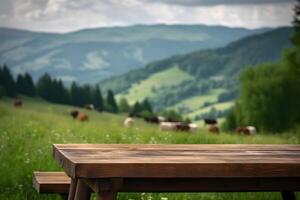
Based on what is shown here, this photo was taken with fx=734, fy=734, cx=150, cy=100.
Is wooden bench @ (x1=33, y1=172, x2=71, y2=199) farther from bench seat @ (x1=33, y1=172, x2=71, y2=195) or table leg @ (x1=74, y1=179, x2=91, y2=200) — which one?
table leg @ (x1=74, y1=179, x2=91, y2=200)

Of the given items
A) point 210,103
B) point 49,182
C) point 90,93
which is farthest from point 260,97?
point 210,103

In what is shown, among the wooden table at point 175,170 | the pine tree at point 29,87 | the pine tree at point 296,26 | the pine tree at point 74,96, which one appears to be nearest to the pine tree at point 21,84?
the pine tree at point 29,87

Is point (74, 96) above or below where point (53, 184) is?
below

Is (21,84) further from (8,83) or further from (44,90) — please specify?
(8,83)

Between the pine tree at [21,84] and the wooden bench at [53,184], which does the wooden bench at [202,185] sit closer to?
the wooden bench at [53,184]

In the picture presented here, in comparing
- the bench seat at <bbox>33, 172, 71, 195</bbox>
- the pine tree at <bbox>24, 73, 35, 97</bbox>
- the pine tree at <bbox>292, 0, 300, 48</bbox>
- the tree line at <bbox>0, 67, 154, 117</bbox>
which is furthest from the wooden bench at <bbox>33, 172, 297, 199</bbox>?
the pine tree at <bbox>24, 73, 35, 97</bbox>

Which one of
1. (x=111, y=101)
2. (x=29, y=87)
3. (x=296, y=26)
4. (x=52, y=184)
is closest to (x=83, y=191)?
(x=52, y=184)

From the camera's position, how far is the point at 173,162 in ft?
15.5

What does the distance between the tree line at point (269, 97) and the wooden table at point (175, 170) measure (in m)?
45.5

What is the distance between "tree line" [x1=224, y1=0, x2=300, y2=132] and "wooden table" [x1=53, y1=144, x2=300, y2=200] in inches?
1789

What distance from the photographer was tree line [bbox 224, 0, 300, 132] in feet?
177

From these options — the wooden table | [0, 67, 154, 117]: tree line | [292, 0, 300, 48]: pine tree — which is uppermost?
the wooden table

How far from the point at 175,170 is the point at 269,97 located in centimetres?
5219

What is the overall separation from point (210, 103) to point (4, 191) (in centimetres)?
16898
